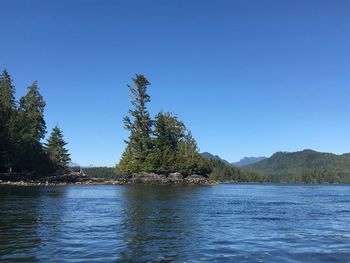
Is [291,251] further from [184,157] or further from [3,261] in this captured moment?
[184,157]

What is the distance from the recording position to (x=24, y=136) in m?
104

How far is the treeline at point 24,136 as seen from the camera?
9975 cm

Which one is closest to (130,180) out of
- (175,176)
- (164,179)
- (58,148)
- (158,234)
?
(164,179)

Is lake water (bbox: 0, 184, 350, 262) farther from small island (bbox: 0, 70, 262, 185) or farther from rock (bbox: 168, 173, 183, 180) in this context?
rock (bbox: 168, 173, 183, 180)

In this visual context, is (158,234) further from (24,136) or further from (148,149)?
(148,149)

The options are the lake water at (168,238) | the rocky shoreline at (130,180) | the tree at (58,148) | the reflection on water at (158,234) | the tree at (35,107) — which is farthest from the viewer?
the tree at (58,148)

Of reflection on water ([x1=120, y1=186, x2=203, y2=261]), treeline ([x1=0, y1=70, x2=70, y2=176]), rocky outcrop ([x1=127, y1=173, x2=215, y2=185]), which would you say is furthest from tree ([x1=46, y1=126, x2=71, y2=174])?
reflection on water ([x1=120, y1=186, x2=203, y2=261])

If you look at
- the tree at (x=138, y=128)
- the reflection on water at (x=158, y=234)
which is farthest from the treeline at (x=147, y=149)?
the reflection on water at (x=158, y=234)

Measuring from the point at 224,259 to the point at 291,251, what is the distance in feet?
12.8

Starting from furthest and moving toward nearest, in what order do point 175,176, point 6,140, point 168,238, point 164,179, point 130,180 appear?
1. point 175,176
2. point 164,179
3. point 130,180
4. point 6,140
5. point 168,238

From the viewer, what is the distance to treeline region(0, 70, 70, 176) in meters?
99.8

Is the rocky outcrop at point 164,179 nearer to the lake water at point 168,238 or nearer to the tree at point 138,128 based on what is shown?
the tree at point 138,128

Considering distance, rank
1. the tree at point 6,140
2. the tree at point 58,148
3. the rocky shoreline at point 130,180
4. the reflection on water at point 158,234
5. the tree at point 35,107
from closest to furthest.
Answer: the reflection on water at point 158,234 < the tree at point 6,140 < the rocky shoreline at point 130,180 < the tree at point 35,107 < the tree at point 58,148

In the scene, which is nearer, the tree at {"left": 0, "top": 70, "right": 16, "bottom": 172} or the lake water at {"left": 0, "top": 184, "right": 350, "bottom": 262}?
the lake water at {"left": 0, "top": 184, "right": 350, "bottom": 262}
